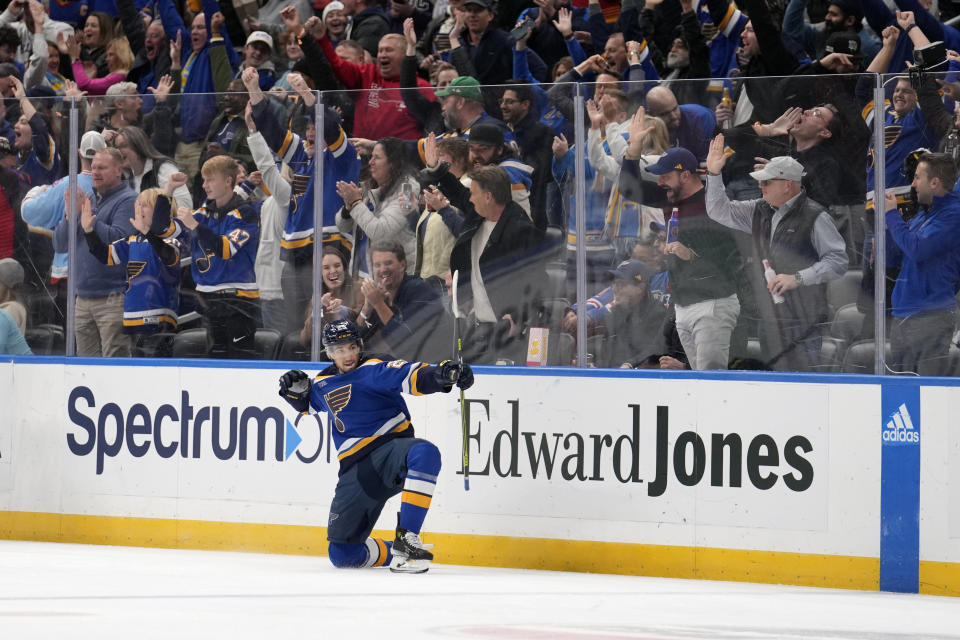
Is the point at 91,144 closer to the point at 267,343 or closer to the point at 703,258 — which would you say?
the point at 267,343

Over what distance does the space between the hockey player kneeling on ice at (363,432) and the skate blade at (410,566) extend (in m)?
0.08

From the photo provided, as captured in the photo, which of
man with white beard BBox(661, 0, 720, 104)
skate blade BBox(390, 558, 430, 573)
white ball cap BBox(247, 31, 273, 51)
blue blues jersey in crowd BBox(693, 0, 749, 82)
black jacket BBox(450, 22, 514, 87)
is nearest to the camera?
skate blade BBox(390, 558, 430, 573)

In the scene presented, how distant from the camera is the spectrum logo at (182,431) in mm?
7191

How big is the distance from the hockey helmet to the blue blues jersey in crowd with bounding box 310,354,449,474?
127 millimetres

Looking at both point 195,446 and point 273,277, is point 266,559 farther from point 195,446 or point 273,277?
point 273,277

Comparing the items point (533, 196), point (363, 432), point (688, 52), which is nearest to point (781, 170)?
point (533, 196)

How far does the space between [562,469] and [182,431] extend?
209 centimetres

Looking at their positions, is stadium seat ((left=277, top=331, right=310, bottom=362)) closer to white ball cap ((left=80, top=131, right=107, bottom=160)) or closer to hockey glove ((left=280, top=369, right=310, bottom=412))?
hockey glove ((left=280, top=369, right=310, bottom=412))

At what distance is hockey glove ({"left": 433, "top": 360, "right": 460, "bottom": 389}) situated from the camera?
20.4 feet

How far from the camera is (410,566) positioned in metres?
6.29

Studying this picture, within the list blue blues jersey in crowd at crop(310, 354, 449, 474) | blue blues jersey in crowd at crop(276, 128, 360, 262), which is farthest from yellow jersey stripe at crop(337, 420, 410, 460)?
blue blues jersey in crowd at crop(276, 128, 360, 262)

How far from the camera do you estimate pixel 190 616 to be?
4.89m

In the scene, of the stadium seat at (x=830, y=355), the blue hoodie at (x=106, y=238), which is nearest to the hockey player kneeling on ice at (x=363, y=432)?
the blue hoodie at (x=106, y=238)

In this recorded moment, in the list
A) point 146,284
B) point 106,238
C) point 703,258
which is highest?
point 106,238
